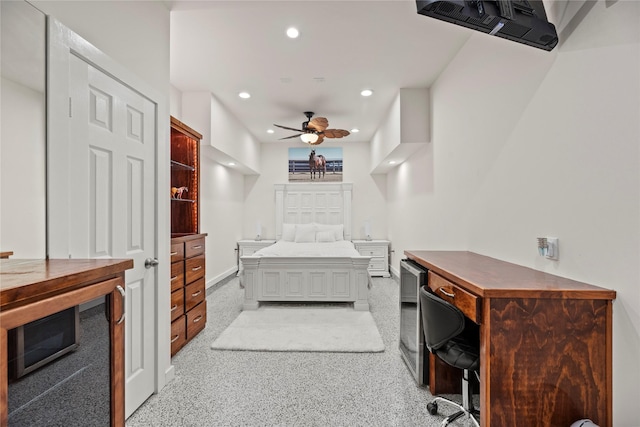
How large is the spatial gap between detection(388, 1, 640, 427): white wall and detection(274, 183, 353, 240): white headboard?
3738 mm

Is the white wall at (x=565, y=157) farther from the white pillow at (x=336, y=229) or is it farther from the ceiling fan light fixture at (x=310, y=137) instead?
the white pillow at (x=336, y=229)

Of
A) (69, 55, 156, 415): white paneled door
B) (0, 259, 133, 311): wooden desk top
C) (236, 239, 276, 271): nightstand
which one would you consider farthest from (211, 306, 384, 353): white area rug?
(236, 239, 276, 271): nightstand

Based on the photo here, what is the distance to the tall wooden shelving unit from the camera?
272 centimetres

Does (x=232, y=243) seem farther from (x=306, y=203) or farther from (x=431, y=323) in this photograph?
(x=431, y=323)

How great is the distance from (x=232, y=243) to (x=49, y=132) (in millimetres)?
4751

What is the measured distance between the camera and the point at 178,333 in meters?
2.73

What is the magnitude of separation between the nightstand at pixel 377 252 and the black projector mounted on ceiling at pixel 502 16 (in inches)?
187

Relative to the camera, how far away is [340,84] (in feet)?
12.2

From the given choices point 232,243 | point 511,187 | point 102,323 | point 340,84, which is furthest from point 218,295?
point 511,187

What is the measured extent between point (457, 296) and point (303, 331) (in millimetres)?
2029

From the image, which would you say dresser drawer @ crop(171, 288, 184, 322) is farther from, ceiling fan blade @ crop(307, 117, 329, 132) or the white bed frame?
ceiling fan blade @ crop(307, 117, 329, 132)

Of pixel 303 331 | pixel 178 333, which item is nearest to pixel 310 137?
pixel 303 331

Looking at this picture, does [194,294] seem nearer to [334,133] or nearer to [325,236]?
[334,133]

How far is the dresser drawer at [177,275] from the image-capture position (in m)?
2.65
